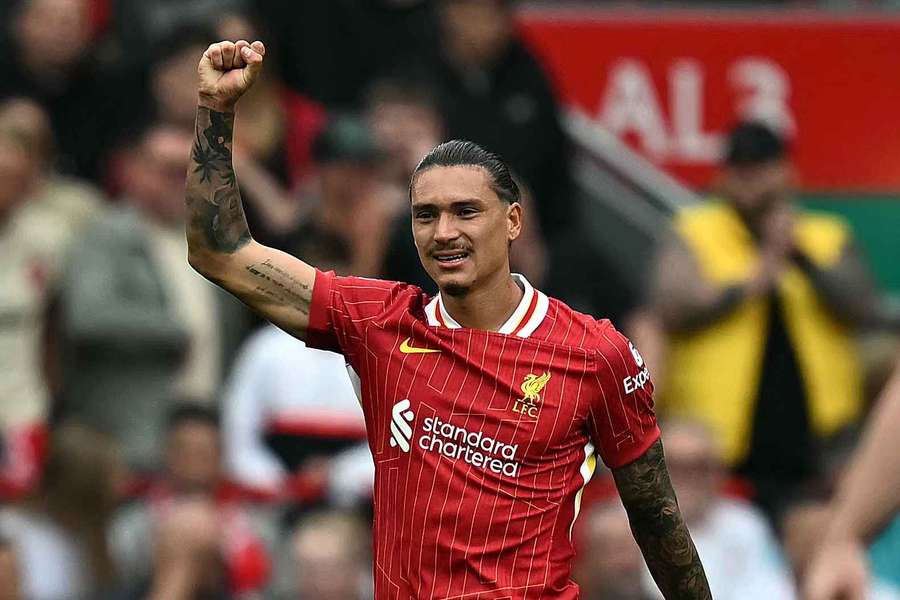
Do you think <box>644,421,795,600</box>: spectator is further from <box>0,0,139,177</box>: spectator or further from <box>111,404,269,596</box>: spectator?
<box>0,0,139,177</box>: spectator

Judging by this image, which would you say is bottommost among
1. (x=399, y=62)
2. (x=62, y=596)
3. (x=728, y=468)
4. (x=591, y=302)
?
(x=62, y=596)

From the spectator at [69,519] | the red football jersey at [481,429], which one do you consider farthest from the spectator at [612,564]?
the red football jersey at [481,429]

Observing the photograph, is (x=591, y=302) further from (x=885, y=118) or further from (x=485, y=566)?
(x=485, y=566)

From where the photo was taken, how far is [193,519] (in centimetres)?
840

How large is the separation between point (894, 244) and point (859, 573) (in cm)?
586

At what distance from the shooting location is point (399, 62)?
393 inches

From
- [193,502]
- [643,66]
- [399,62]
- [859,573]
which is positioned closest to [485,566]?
[859,573]

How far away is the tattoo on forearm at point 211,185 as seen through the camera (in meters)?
4.78

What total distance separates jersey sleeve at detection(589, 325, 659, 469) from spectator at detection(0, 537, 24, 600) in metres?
3.94

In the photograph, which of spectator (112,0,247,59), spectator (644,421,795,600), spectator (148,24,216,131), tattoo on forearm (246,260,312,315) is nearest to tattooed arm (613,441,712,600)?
tattoo on forearm (246,260,312,315)

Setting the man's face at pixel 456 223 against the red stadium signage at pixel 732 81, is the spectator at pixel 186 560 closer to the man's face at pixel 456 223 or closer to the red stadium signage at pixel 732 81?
the red stadium signage at pixel 732 81

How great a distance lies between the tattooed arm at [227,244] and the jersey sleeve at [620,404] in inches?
28.6

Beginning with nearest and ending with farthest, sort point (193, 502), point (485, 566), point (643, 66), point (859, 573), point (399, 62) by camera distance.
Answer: point (485, 566) → point (859, 573) → point (193, 502) → point (399, 62) → point (643, 66)

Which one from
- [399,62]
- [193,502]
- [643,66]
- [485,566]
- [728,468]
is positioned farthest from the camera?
[643,66]
